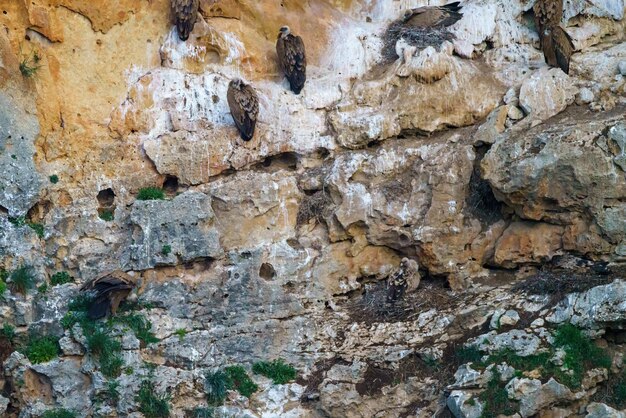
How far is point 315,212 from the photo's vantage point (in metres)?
17.1

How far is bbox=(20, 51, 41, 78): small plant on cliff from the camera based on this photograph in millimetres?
17062

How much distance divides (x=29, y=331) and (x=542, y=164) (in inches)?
310

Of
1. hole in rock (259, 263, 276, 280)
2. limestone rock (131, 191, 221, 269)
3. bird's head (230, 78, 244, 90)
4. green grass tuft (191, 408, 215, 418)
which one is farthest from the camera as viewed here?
bird's head (230, 78, 244, 90)

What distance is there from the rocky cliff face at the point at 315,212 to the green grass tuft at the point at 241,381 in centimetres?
16

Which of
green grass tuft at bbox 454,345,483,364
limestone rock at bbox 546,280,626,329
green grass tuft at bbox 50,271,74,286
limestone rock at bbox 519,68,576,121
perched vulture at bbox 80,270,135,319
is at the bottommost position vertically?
green grass tuft at bbox 454,345,483,364

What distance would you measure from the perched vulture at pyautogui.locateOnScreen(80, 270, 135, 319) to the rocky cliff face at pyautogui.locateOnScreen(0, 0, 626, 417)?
9.0 inches

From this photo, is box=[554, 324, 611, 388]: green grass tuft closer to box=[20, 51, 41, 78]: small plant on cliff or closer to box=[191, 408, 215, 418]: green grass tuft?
box=[191, 408, 215, 418]: green grass tuft

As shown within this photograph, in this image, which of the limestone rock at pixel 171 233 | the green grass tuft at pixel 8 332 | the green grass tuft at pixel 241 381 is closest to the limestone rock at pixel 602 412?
the green grass tuft at pixel 241 381

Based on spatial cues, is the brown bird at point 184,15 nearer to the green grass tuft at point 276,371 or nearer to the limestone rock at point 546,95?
the limestone rock at point 546,95

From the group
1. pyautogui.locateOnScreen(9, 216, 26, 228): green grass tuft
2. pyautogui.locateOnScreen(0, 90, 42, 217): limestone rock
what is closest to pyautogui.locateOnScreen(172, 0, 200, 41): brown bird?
pyautogui.locateOnScreen(0, 90, 42, 217): limestone rock

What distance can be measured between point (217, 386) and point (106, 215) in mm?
3390

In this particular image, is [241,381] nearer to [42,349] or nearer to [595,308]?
[42,349]

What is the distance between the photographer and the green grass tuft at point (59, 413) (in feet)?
50.4

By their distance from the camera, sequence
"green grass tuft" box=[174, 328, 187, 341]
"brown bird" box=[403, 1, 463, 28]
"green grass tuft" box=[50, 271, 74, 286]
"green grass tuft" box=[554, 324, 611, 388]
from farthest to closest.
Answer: "brown bird" box=[403, 1, 463, 28]
"green grass tuft" box=[50, 271, 74, 286]
"green grass tuft" box=[174, 328, 187, 341]
"green grass tuft" box=[554, 324, 611, 388]
